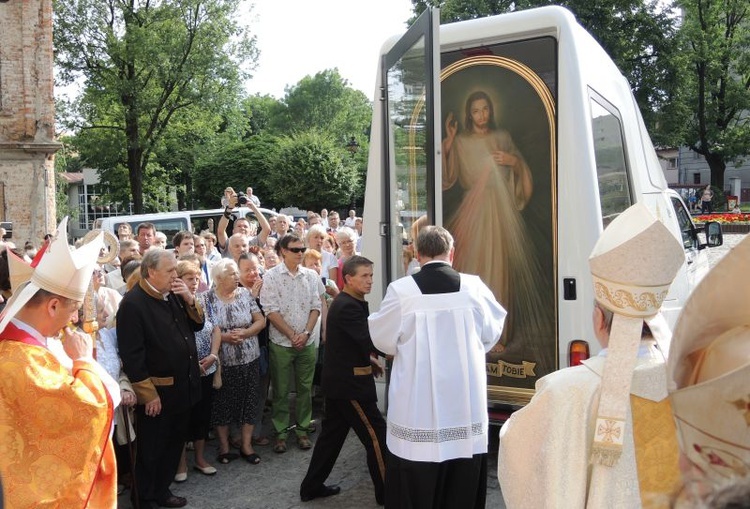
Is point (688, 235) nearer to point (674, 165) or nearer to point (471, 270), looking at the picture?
point (471, 270)

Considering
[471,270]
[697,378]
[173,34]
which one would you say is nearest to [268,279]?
[471,270]

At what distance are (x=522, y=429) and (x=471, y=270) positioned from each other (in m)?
3.30

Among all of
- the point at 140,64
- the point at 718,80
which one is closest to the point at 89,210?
the point at 140,64

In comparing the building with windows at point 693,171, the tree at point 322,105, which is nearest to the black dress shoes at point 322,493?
the building with windows at point 693,171

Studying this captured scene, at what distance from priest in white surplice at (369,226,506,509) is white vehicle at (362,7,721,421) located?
0.74m

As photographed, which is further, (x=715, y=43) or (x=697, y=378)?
(x=715, y=43)

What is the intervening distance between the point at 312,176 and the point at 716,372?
39.8 meters

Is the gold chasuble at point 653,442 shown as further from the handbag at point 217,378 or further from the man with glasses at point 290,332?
the man with glasses at point 290,332

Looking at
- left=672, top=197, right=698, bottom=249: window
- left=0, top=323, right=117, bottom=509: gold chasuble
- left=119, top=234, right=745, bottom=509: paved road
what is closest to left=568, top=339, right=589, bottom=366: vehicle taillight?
left=119, top=234, right=745, bottom=509: paved road

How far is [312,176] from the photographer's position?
40.2m

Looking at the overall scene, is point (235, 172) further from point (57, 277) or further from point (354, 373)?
point (57, 277)

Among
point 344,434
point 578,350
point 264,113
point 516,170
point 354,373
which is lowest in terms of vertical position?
point 344,434

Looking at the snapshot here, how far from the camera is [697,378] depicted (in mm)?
913

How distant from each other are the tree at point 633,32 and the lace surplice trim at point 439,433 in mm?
25623
